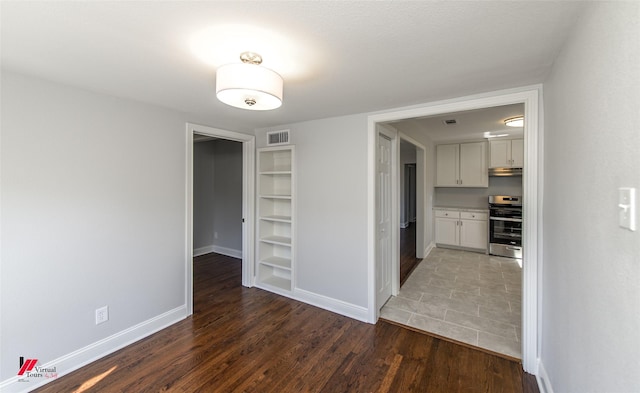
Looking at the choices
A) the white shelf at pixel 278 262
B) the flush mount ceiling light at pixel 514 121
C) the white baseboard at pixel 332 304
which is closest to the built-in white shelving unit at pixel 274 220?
the white shelf at pixel 278 262

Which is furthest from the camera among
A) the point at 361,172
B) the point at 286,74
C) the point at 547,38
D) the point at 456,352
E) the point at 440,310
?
the point at 440,310

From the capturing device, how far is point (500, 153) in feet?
17.2

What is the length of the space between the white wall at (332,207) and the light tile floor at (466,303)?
677 mm

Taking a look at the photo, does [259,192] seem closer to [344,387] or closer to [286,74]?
[286,74]

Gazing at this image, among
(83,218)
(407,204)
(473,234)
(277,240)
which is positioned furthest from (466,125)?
(407,204)

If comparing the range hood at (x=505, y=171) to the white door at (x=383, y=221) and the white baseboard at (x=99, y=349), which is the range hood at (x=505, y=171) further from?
the white baseboard at (x=99, y=349)

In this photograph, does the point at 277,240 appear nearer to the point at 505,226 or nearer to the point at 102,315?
the point at 102,315

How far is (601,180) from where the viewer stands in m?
1.01

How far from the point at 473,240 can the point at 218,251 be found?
17.3ft

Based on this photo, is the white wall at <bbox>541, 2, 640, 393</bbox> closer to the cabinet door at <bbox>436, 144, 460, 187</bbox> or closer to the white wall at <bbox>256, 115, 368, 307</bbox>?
the white wall at <bbox>256, 115, 368, 307</bbox>

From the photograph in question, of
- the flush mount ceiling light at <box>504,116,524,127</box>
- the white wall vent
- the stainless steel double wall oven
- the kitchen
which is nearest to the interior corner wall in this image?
the white wall vent

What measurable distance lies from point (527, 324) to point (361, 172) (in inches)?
74.4

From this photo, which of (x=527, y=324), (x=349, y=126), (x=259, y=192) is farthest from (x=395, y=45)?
(x=259, y=192)

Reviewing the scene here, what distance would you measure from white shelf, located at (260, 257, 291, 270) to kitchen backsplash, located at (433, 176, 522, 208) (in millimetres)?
4022
